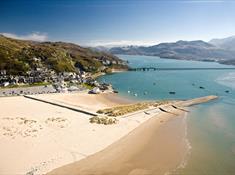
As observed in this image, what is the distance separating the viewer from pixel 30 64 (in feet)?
344

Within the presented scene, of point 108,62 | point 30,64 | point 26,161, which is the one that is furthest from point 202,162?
point 108,62

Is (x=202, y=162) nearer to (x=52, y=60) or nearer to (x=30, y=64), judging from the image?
(x=30, y=64)

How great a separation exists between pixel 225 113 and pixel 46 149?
1535 inches

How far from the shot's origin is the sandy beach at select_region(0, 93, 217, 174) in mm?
25619

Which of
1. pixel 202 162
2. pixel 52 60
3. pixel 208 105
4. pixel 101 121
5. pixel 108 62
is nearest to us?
pixel 202 162

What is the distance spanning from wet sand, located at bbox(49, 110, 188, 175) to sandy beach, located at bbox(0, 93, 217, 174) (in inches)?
4.1

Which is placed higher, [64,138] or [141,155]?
[64,138]

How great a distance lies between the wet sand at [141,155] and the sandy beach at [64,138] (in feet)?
0.34

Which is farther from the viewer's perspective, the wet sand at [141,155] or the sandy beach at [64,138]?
the sandy beach at [64,138]

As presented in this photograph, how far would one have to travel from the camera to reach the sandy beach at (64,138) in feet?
84.1

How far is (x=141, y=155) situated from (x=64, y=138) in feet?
34.0

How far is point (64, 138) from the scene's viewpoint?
3219 cm

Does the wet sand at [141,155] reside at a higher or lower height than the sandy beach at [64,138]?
lower

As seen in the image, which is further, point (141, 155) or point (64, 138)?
point (64, 138)
